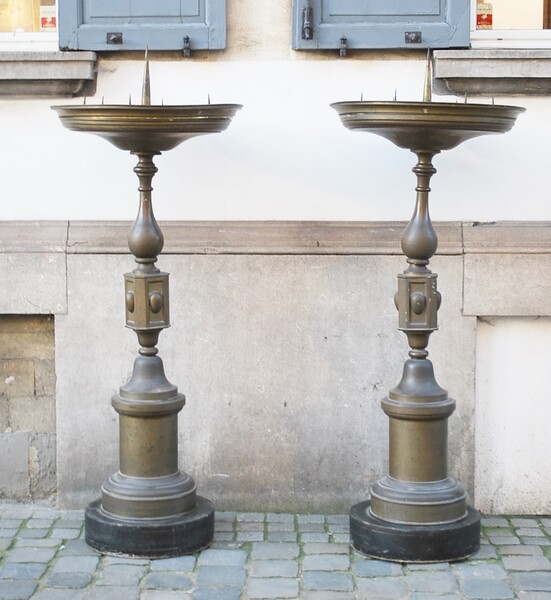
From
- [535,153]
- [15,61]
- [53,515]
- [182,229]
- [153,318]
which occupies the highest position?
[15,61]

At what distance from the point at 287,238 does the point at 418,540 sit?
4.68 feet

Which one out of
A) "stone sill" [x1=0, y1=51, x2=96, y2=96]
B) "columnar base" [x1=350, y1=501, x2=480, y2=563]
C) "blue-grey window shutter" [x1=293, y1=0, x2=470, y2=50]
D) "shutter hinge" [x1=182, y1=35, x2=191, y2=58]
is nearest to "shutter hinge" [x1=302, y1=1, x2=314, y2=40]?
"blue-grey window shutter" [x1=293, y1=0, x2=470, y2=50]

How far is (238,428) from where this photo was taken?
17.7ft

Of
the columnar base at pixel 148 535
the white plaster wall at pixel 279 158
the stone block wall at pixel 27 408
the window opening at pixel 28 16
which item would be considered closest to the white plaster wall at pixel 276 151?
the white plaster wall at pixel 279 158

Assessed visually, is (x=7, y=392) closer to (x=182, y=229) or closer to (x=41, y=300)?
(x=41, y=300)

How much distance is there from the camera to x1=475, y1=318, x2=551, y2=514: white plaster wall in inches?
211

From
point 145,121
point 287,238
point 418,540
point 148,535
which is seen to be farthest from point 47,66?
point 418,540

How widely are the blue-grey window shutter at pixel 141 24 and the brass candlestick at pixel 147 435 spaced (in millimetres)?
583

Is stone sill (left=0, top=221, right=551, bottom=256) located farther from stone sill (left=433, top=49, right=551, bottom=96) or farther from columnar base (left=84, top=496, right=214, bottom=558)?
columnar base (left=84, top=496, right=214, bottom=558)

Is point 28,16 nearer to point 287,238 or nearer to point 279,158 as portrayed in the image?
point 279,158

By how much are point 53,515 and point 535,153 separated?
104 inches

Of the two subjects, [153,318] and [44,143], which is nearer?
[153,318]

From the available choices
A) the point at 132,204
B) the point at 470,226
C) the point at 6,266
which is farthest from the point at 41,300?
the point at 470,226

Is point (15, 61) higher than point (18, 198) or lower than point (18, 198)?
higher
